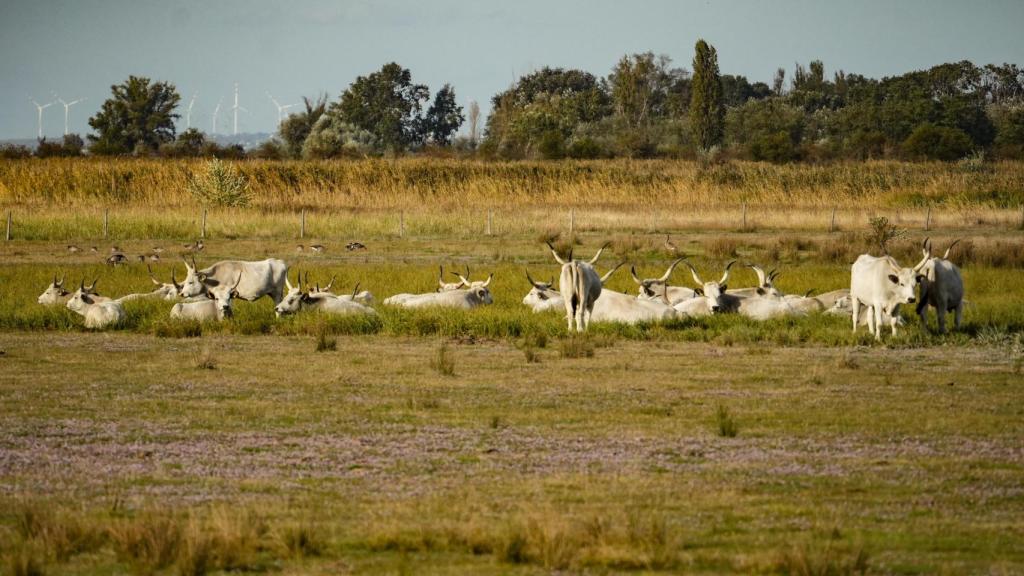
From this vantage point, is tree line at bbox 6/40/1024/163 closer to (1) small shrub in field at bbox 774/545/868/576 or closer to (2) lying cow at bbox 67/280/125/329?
(2) lying cow at bbox 67/280/125/329

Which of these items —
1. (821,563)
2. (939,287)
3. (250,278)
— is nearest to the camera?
(821,563)

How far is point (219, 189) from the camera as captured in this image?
54.1 m

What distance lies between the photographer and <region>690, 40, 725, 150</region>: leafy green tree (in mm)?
95688

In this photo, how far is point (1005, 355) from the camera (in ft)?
64.9

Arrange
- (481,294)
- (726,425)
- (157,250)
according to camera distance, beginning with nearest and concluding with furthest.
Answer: (726,425) → (481,294) → (157,250)

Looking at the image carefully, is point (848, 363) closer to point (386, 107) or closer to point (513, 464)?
point (513, 464)

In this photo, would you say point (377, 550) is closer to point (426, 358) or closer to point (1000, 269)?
point (426, 358)

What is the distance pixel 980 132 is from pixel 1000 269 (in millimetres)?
79476

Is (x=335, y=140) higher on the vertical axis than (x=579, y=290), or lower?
higher

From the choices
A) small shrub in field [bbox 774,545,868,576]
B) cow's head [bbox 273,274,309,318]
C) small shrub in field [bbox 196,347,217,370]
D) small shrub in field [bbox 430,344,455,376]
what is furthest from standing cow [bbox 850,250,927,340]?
small shrub in field [bbox 774,545,868,576]

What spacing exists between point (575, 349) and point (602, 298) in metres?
4.64

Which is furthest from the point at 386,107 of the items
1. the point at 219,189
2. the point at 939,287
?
the point at 939,287

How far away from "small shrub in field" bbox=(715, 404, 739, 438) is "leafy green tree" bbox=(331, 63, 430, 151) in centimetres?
10417

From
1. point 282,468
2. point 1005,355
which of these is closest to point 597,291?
point 1005,355
